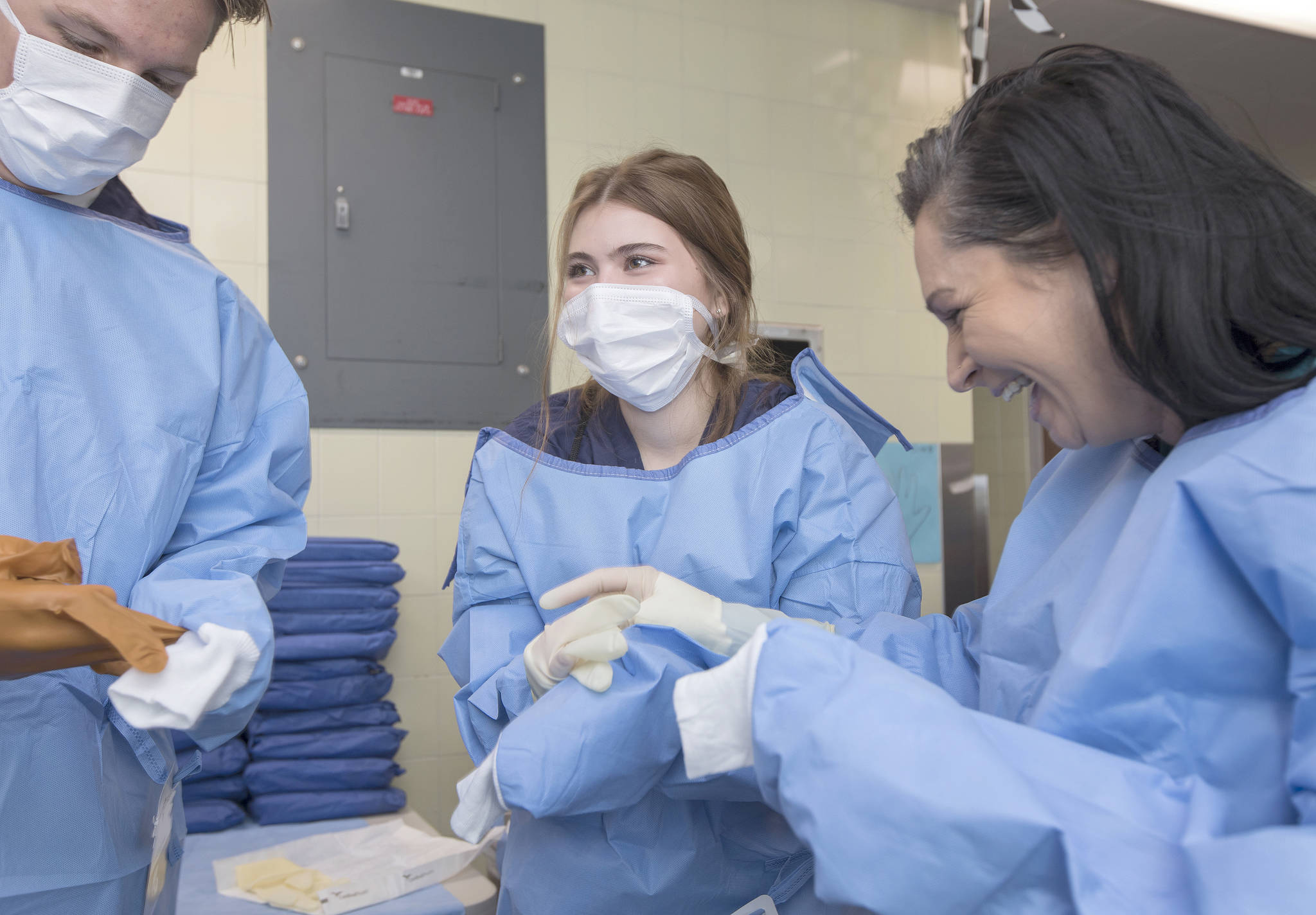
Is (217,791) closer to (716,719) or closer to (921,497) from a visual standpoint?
(716,719)

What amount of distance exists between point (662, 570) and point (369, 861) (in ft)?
3.44

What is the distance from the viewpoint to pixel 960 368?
1.01m

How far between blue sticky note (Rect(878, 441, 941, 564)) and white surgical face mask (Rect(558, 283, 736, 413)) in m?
2.26

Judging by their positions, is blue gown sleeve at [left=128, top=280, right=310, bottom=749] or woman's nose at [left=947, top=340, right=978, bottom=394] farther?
blue gown sleeve at [left=128, top=280, right=310, bottom=749]

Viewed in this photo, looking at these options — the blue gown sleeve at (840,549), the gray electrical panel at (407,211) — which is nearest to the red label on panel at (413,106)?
the gray electrical panel at (407,211)

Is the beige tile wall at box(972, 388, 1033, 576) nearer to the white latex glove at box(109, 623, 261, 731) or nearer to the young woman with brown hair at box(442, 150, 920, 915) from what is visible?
the young woman with brown hair at box(442, 150, 920, 915)

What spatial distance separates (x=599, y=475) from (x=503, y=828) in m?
0.93

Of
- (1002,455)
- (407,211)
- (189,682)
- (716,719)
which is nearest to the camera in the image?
(716,719)

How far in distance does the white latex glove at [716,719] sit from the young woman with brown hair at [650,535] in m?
0.17

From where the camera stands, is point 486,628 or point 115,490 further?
point 486,628

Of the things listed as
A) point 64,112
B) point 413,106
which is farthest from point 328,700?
point 413,106

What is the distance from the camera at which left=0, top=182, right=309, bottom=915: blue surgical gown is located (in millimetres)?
1142

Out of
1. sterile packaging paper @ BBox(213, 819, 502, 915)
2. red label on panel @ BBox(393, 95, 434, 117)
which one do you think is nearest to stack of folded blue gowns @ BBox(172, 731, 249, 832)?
sterile packaging paper @ BBox(213, 819, 502, 915)

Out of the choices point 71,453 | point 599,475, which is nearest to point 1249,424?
point 599,475
